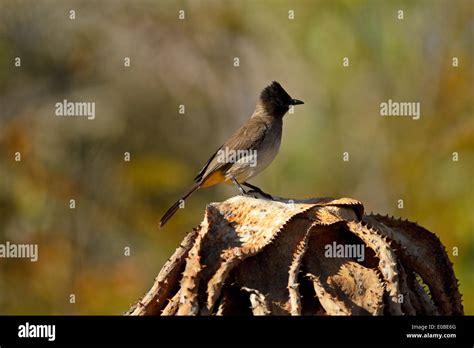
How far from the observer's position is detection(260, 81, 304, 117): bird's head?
759 centimetres

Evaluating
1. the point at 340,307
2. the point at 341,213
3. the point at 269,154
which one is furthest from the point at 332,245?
the point at 269,154

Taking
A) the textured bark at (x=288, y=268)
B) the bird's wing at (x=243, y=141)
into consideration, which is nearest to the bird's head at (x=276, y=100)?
the bird's wing at (x=243, y=141)

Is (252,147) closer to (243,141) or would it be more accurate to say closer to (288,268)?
(243,141)

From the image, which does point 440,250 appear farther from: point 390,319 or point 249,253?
point 249,253

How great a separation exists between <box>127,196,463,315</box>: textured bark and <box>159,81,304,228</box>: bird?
3512 mm

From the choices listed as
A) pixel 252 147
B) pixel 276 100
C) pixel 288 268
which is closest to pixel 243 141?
pixel 252 147

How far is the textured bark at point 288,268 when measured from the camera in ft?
10.2

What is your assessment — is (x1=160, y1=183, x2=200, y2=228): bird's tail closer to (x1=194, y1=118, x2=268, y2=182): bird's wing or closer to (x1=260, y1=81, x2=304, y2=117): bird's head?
(x1=194, y1=118, x2=268, y2=182): bird's wing

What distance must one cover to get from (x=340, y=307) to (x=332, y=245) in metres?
0.39

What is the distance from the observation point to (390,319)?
10.0 feet

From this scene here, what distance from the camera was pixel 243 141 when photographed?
24.7ft

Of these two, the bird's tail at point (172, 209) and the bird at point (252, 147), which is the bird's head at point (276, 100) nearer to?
the bird at point (252, 147)

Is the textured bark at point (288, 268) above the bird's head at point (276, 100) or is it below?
below

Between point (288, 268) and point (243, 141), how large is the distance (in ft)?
14.4
